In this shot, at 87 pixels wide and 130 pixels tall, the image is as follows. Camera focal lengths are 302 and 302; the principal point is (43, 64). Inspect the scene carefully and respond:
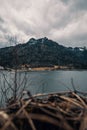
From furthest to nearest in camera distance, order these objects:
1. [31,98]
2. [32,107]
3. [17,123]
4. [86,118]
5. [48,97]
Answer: [48,97] → [31,98] → [32,107] → [17,123] → [86,118]

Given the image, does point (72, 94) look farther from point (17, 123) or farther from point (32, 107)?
point (17, 123)

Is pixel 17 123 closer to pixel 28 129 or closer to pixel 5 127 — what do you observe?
pixel 28 129

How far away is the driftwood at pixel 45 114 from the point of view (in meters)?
1.58

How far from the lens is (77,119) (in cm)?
171

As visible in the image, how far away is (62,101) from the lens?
2158mm

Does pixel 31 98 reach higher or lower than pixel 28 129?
higher

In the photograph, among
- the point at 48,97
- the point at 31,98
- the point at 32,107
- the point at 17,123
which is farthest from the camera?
the point at 48,97

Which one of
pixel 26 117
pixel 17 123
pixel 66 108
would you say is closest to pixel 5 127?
pixel 26 117

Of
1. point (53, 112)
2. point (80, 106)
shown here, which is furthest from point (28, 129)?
point (80, 106)

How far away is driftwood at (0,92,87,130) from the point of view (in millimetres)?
1585

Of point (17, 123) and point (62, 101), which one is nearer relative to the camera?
point (17, 123)

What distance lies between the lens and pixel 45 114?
1.85 metres

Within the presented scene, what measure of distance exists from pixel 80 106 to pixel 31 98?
343 millimetres

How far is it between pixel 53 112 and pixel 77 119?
0.63 ft
